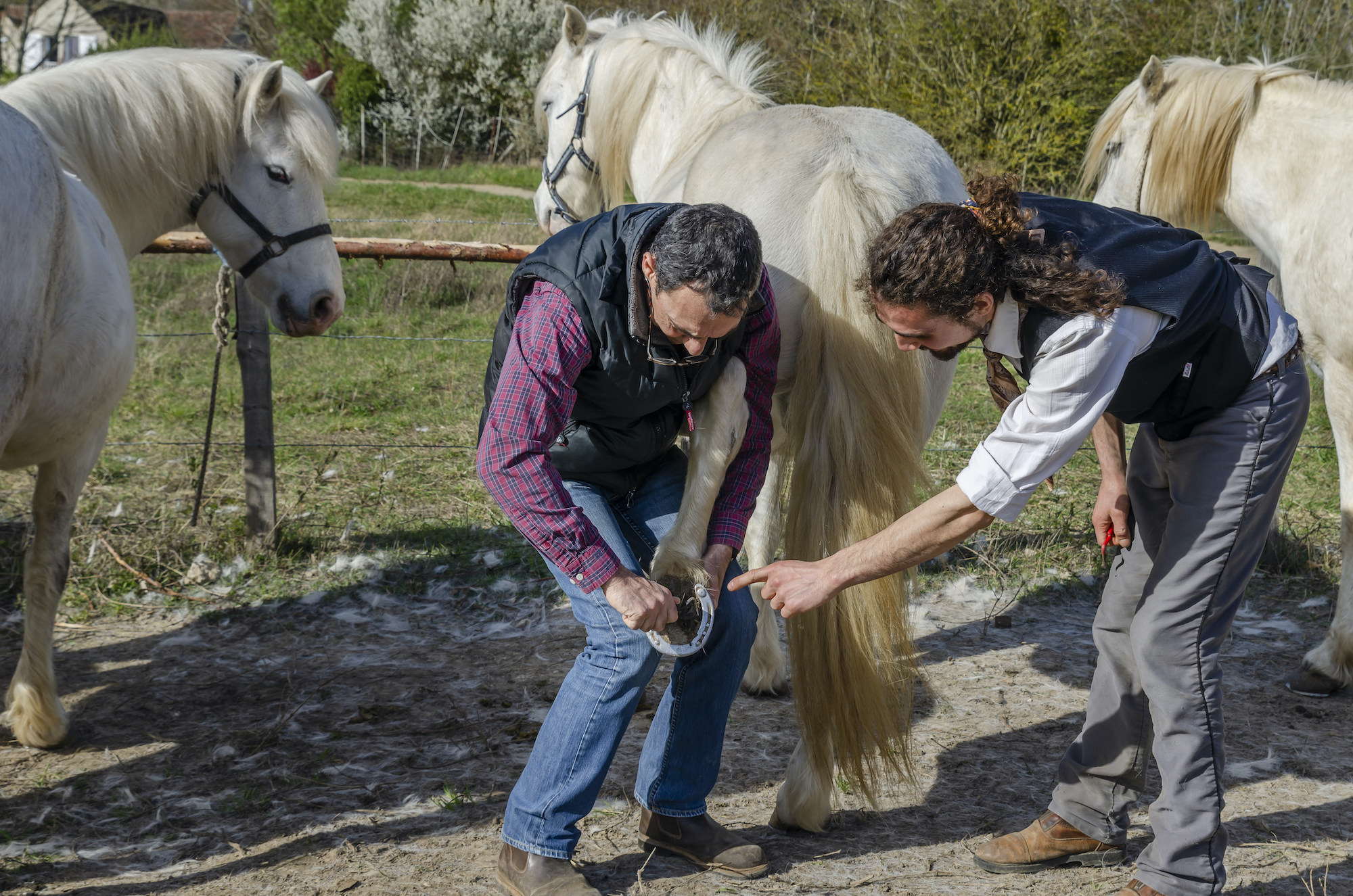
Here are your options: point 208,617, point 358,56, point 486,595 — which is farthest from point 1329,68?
point 358,56

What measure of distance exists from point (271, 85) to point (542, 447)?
2.13m

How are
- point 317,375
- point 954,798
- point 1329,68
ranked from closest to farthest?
point 954,798 < point 317,375 < point 1329,68

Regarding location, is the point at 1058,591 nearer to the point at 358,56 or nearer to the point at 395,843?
the point at 395,843

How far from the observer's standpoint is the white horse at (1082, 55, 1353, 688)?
→ 354 centimetres

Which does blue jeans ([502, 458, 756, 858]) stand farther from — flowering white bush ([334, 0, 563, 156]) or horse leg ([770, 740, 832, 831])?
flowering white bush ([334, 0, 563, 156])

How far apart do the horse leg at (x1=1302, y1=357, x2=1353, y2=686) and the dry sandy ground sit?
14cm

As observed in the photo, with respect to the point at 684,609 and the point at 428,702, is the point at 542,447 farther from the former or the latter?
the point at 428,702

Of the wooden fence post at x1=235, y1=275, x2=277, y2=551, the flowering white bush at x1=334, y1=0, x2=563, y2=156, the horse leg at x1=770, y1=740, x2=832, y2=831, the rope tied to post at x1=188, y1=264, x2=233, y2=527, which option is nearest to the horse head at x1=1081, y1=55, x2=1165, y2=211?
the horse leg at x1=770, y1=740, x2=832, y2=831

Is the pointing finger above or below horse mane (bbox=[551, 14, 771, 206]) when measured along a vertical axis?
below

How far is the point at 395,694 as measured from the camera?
137 inches

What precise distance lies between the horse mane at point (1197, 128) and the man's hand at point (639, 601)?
3261mm

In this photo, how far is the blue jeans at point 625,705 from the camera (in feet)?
7.47

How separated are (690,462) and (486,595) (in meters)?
2.15

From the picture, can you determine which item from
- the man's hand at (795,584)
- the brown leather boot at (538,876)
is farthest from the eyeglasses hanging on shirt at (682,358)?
the brown leather boot at (538,876)
